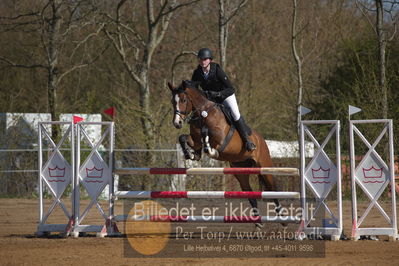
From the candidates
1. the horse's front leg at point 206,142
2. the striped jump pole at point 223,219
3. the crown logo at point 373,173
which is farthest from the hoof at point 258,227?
the crown logo at point 373,173

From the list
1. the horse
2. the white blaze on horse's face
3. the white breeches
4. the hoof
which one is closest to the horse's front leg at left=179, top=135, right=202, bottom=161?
the horse

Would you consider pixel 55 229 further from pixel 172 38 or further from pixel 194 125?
pixel 172 38

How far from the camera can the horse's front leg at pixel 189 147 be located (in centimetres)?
721

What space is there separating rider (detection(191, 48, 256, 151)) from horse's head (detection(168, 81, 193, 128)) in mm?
370

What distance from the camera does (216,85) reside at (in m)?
7.87

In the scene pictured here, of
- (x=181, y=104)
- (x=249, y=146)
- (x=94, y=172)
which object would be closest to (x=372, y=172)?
(x=249, y=146)

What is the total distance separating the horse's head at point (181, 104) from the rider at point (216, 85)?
1.21ft

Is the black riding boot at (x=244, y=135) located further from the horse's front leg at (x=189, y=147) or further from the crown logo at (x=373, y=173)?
the crown logo at (x=373, y=173)

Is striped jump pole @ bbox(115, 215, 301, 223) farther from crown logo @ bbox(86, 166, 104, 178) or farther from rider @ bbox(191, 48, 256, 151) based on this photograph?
rider @ bbox(191, 48, 256, 151)

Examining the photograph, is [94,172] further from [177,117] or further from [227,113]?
[227,113]

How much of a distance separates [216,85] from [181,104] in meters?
0.87

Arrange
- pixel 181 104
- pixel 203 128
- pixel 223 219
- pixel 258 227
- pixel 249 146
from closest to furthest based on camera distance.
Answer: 1. pixel 181 104
2. pixel 223 219
3. pixel 203 128
4. pixel 249 146
5. pixel 258 227

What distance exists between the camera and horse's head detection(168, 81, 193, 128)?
705cm

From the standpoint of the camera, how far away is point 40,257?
613 cm
